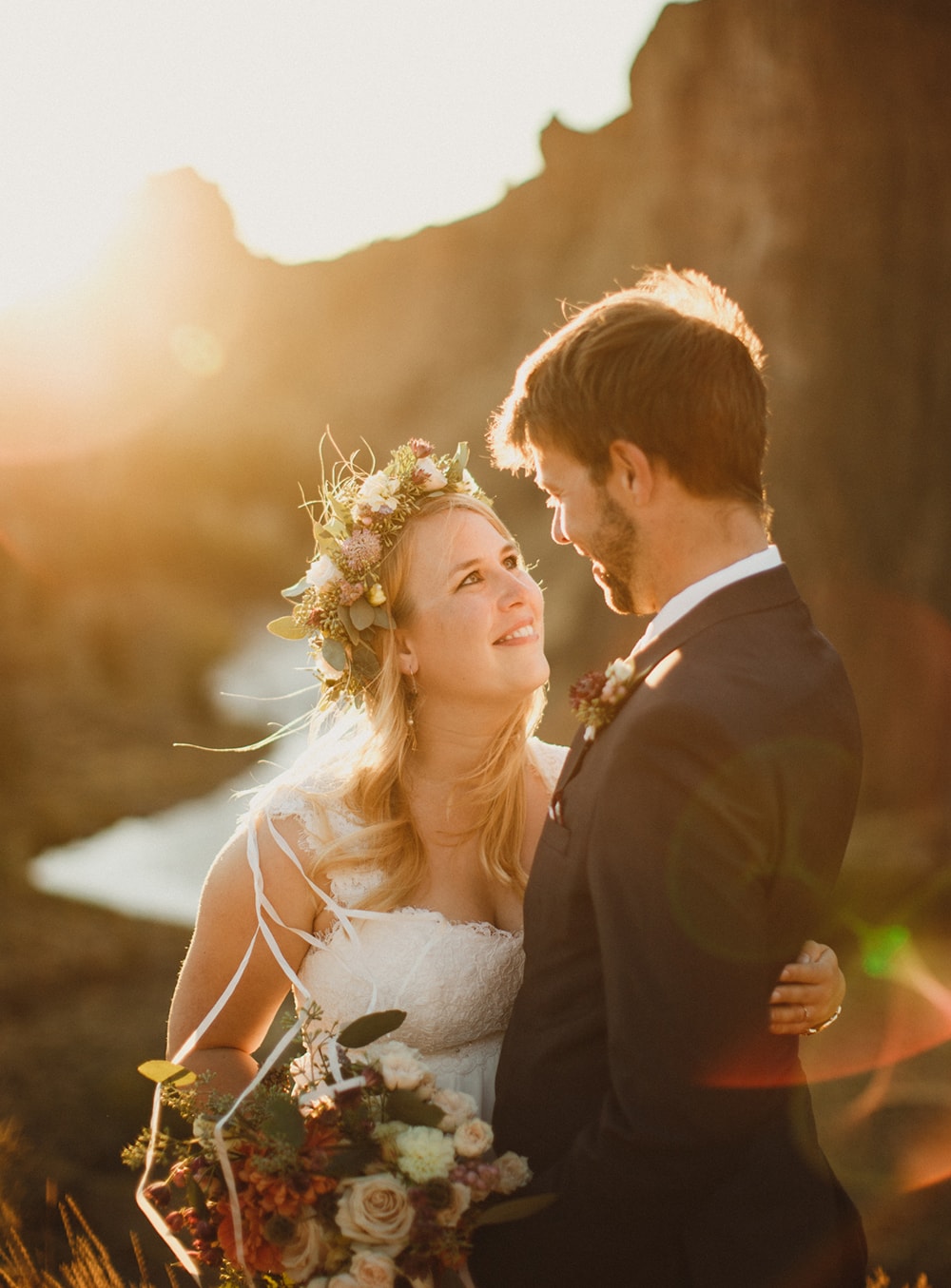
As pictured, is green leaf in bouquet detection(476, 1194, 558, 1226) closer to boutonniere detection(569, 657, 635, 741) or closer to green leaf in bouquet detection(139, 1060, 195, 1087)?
green leaf in bouquet detection(139, 1060, 195, 1087)

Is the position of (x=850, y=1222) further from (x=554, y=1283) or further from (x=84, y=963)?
(x=84, y=963)

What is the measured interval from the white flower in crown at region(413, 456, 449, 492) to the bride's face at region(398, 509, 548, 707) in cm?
12

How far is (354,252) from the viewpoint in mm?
30656

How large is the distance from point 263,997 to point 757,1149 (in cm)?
169

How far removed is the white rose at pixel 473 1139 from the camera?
2.18 metres

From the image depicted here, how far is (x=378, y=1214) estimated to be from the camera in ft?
6.77

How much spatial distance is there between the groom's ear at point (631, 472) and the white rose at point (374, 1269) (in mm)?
1649

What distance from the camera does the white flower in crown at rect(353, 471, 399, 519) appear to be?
3.63 meters

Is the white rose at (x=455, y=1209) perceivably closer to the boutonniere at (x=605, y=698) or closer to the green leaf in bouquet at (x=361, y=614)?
the boutonniere at (x=605, y=698)

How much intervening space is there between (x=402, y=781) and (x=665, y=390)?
1910 mm

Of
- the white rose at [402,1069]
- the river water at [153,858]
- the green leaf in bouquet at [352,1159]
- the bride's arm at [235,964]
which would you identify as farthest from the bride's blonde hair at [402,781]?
the river water at [153,858]

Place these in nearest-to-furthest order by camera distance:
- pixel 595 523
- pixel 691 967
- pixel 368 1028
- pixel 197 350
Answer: pixel 691 967 < pixel 595 523 < pixel 368 1028 < pixel 197 350

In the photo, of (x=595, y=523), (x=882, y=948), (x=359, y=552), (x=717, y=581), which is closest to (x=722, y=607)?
(x=717, y=581)

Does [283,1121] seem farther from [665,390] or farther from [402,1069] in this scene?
[665,390]
